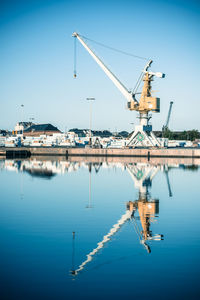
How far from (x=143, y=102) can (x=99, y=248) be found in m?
55.5

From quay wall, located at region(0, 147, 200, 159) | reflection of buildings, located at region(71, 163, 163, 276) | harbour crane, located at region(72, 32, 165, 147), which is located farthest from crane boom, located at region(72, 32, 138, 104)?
reflection of buildings, located at region(71, 163, 163, 276)

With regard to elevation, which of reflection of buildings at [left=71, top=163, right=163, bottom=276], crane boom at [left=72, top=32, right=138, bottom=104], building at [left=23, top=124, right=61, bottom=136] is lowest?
reflection of buildings at [left=71, top=163, right=163, bottom=276]

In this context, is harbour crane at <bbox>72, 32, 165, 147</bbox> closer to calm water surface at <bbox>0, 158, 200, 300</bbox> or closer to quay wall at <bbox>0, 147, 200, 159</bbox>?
quay wall at <bbox>0, 147, 200, 159</bbox>

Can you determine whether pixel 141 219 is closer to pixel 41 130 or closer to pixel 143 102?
pixel 143 102

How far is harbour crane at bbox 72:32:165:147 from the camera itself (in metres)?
63.4

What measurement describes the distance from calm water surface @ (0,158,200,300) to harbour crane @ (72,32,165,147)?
149 ft

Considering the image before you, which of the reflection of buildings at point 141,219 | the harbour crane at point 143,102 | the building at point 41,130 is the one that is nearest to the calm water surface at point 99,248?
the reflection of buildings at point 141,219

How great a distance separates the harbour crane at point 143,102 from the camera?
6341 cm

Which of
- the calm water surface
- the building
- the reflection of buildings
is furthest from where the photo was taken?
the building

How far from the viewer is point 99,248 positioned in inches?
386

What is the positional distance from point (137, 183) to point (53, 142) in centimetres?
7992

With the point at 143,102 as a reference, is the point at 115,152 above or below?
below

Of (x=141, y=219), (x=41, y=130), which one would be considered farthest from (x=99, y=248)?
(x=41, y=130)

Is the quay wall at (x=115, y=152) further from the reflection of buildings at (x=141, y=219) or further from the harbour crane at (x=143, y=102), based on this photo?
the reflection of buildings at (x=141, y=219)
